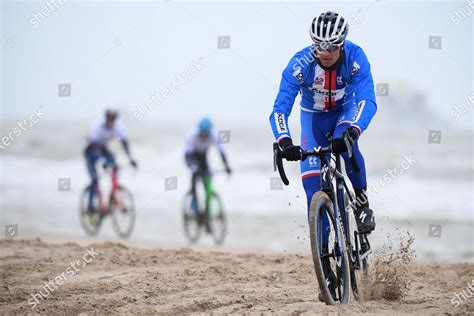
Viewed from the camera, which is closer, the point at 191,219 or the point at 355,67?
the point at 355,67

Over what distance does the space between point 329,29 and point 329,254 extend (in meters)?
1.84

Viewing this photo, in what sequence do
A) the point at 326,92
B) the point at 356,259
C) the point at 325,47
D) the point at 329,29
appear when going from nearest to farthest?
the point at 329,29 < the point at 325,47 < the point at 326,92 < the point at 356,259

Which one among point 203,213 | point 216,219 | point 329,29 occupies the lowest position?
point 216,219

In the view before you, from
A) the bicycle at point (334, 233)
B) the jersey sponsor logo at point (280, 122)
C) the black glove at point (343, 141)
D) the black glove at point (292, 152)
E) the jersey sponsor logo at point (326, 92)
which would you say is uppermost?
the jersey sponsor logo at point (326, 92)

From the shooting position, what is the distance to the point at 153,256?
898cm

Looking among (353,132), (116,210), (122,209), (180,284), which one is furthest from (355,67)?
(116,210)

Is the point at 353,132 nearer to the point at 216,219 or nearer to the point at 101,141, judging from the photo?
the point at 216,219

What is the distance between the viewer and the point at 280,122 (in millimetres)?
5957

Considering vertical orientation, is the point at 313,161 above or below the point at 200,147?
below

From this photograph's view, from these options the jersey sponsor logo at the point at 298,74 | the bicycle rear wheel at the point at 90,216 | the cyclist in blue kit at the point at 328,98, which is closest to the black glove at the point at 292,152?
the cyclist in blue kit at the point at 328,98

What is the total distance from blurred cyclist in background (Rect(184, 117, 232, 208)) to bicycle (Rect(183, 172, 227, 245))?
0.12 meters

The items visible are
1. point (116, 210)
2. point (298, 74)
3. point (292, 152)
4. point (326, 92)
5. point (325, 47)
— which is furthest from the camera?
point (116, 210)

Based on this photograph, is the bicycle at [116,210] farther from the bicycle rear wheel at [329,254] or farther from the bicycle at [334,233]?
the bicycle rear wheel at [329,254]

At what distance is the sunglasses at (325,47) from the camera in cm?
589
